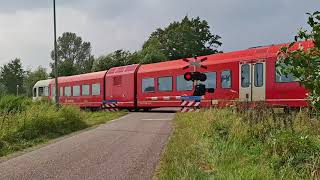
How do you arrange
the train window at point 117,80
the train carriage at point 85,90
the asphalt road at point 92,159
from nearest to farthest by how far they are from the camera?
the asphalt road at point 92,159 < the train window at point 117,80 < the train carriage at point 85,90

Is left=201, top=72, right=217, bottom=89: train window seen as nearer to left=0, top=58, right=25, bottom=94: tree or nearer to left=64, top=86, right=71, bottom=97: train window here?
left=64, top=86, right=71, bottom=97: train window

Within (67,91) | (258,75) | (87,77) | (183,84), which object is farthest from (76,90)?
(258,75)

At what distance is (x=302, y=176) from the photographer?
7.17m

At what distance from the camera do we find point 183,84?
3014cm

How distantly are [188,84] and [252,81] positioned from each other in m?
6.05

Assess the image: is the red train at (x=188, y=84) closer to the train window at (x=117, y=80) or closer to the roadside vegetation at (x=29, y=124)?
the train window at (x=117, y=80)

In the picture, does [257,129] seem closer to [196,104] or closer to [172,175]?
[172,175]

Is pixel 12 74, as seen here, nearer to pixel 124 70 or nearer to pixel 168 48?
pixel 168 48

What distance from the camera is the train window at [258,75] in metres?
23.9

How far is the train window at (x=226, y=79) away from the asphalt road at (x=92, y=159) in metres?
10.6

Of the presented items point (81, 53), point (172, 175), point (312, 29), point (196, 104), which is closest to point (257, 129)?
point (172, 175)

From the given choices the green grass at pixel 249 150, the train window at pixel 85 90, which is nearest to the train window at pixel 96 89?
the train window at pixel 85 90

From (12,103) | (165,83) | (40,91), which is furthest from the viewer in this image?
(40,91)

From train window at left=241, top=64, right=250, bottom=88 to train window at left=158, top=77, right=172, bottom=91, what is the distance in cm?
685
